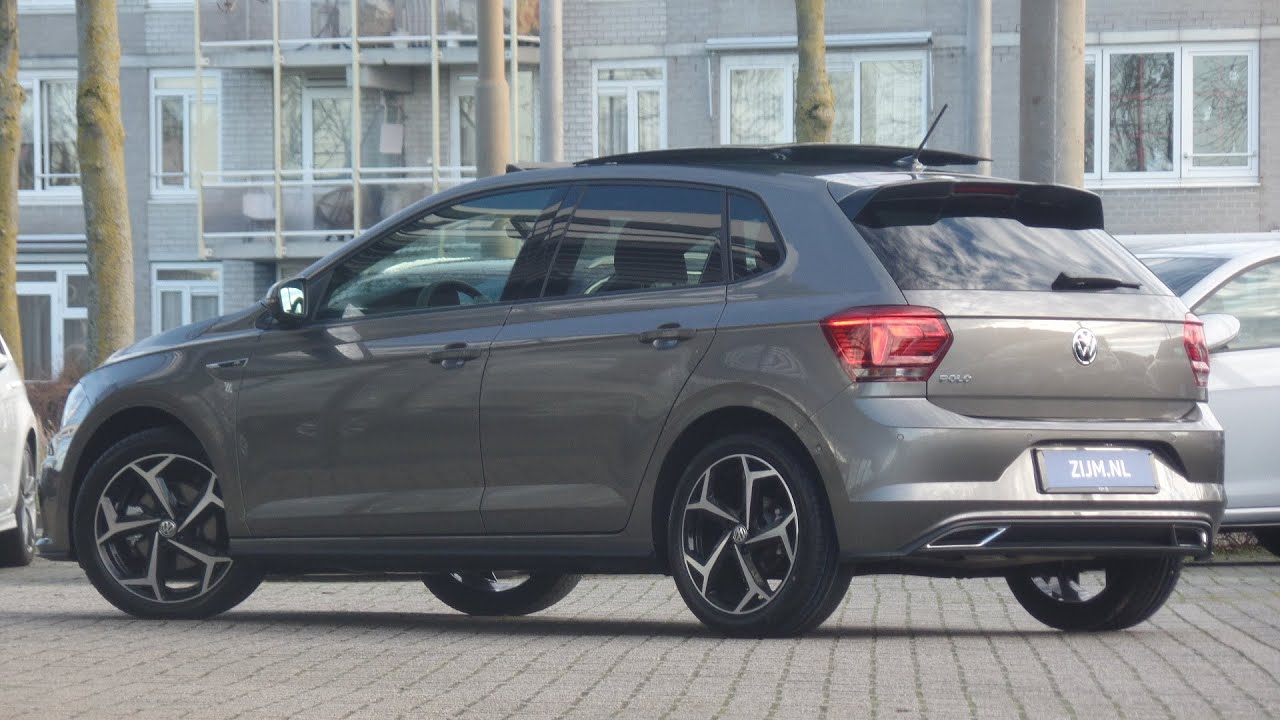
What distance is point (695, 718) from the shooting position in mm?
6301

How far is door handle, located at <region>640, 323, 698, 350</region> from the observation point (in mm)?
8219

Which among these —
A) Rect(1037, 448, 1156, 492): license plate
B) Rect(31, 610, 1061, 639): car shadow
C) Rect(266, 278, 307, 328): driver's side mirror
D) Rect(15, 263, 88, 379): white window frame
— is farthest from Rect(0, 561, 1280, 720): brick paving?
Rect(15, 263, 88, 379): white window frame

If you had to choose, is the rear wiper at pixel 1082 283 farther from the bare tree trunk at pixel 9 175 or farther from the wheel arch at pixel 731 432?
the bare tree trunk at pixel 9 175

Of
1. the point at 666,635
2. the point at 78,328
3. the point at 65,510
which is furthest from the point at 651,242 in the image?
the point at 78,328

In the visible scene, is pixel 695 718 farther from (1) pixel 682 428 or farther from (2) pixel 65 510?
(2) pixel 65 510

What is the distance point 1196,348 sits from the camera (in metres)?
8.36

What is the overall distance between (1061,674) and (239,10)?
3111 centimetres

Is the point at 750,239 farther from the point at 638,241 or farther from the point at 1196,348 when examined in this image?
the point at 1196,348

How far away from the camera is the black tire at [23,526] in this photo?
547 inches

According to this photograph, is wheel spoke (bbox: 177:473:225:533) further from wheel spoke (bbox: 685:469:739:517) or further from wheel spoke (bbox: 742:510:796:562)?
wheel spoke (bbox: 742:510:796:562)

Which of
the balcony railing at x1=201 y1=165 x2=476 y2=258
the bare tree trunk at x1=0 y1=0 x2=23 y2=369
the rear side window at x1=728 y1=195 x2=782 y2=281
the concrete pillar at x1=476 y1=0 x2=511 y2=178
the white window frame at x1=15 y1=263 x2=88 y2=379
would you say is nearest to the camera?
the rear side window at x1=728 y1=195 x2=782 y2=281

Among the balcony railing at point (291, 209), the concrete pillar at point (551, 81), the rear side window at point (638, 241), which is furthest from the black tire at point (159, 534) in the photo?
the balcony railing at point (291, 209)

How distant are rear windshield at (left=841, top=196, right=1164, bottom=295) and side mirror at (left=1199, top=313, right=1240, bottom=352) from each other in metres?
3.39

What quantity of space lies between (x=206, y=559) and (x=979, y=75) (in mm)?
16904
